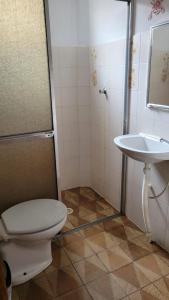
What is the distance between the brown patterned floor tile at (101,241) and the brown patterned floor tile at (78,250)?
0.14 feet

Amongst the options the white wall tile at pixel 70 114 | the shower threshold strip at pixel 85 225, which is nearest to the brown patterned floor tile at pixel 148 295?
the shower threshold strip at pixel 85 225

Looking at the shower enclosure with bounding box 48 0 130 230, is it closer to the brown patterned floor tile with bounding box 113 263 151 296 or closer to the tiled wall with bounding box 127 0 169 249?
the tiled wall with bounding box 127 0 169 249

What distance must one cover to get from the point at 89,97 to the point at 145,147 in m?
1.10

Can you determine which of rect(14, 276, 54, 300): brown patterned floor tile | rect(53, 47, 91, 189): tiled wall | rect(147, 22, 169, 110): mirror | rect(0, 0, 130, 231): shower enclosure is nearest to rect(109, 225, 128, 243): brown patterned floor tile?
rect(0, 0, 130, 231): shower enclosure

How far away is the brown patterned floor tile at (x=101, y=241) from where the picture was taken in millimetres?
1931

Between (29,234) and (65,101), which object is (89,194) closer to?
(65,101)

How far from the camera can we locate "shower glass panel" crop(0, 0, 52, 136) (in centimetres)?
146

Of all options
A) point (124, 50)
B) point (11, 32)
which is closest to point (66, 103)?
point (124, 50)

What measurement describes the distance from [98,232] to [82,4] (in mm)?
2293

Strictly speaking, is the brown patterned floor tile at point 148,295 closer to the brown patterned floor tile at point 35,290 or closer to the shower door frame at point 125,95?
the brown patterned floor tile at point 35,290

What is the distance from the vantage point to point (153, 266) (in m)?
1.73

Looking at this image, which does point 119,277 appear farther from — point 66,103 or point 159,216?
point 66,103

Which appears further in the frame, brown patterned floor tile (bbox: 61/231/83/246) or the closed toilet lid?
brown patterned floor tile (bbox: 61/231/83/246)

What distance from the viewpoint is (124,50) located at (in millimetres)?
1953
